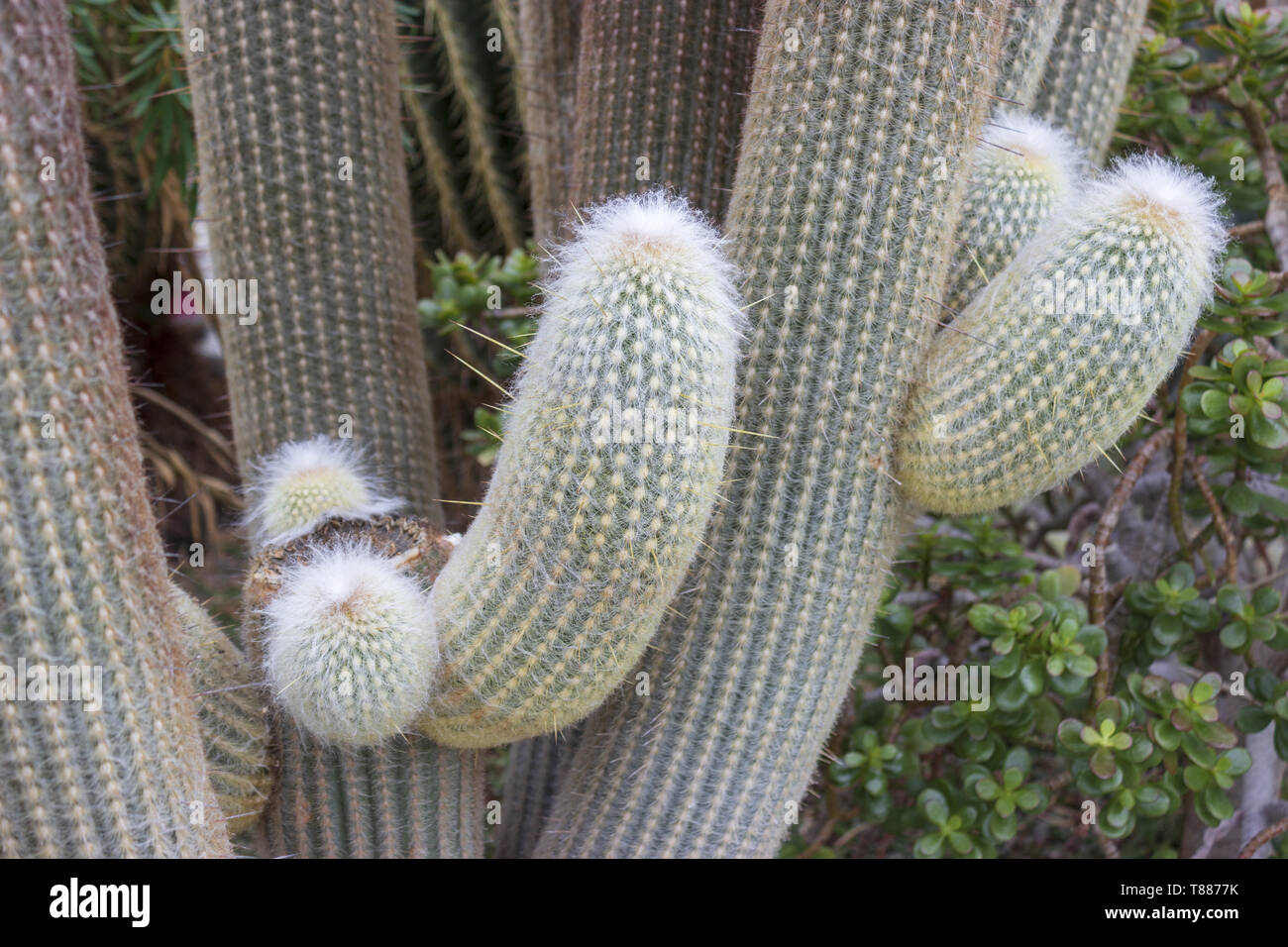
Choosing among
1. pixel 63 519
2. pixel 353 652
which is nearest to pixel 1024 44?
pixel 353 652

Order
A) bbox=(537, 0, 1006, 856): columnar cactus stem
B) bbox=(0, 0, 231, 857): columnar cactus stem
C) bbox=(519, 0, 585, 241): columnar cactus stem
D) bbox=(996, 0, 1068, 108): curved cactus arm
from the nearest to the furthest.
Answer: bbox=(0, 0, 231, 857): columnar cactus stem, bbox=(537, 0, 1006, 856): columnar cactus stem, bbox=(996, 0, 1068, 108): curved cactus arm, bbox=(519, 0, 585, 241): columnar cactus stem

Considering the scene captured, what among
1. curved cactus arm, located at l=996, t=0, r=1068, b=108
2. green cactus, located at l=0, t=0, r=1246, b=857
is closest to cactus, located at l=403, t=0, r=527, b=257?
green cactus, located at l=0, t=0, r=1246, b=857

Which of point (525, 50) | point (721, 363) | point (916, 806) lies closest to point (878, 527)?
point (721, 363)

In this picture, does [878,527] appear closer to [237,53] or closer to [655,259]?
[655,259]

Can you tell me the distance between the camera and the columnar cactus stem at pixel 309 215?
2.17 meters

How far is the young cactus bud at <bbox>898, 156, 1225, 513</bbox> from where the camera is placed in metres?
1.55

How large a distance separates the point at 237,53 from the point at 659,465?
1.39 m

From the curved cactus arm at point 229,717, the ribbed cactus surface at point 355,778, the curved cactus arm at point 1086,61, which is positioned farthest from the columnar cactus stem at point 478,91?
the curved cactus arm at point 229,717

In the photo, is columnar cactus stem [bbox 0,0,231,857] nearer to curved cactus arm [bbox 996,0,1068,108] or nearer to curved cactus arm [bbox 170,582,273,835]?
curved cactus arm [bbox 170,582,273,835]

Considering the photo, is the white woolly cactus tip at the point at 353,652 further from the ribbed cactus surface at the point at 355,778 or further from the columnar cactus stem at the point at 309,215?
the columnar cactus stem at the point at 309,215

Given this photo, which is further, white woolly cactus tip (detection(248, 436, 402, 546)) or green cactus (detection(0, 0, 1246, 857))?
white woolly cactus tip (detection(248, 436, 402, 546))

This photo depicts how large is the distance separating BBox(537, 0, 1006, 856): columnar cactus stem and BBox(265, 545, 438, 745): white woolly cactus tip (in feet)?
1.49

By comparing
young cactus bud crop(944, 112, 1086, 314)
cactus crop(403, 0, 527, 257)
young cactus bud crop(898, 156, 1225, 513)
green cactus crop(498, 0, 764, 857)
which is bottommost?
young cactus bud crop(898, 156, 1225, 513)

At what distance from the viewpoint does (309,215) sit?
7.36 feet
